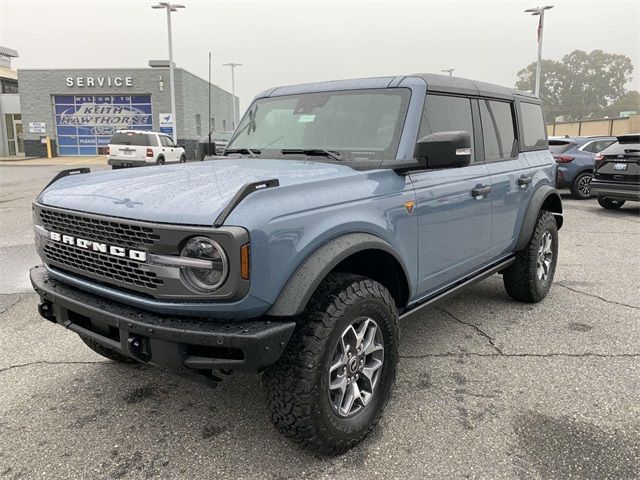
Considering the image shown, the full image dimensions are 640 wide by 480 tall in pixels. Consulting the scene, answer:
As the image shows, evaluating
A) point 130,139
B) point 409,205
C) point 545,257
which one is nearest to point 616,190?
point 545,257

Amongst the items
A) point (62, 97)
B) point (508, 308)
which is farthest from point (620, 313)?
point (62, 97)

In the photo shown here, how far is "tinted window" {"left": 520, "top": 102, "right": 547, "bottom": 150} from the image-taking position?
4.79m

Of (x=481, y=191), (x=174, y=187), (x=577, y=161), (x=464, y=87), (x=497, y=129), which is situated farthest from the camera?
(x=577, y=161)

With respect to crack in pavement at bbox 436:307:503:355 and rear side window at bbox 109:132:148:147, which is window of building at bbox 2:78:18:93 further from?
crack in pavement at bbox 436:307:503:355

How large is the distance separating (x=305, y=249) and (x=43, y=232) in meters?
1.59

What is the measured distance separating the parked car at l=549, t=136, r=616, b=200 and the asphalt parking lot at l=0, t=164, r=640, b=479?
9399mm

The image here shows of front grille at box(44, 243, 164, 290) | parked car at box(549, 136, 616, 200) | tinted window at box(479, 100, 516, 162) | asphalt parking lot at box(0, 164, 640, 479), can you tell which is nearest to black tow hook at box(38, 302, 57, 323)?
front grille at box(44, 243, 164, 290)

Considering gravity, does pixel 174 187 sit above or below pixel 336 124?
below

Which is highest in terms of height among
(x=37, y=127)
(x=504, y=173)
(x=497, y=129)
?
(x=37, y=127)

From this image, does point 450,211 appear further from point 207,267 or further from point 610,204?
point 610,204

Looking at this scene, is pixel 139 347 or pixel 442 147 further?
pixel 442 147

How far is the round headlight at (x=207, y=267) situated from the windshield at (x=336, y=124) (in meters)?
1.36

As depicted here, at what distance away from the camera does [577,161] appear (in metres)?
13.1

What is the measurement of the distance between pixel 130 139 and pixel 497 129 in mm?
19705
